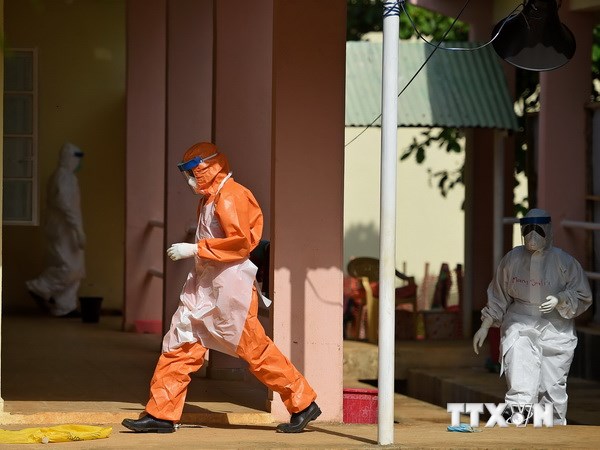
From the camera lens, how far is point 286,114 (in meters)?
9.66

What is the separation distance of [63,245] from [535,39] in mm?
7846

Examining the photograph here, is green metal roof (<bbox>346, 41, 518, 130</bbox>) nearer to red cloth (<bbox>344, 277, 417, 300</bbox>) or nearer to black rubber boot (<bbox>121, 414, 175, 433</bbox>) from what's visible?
red cloth (<bbox>344, 277, 417, 300</bbox>)

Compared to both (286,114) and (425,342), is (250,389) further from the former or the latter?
(425,342)

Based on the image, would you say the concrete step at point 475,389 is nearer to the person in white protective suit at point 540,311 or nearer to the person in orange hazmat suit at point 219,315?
the person in white protective suit at point 540,311

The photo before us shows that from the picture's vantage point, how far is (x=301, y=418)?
9133mm

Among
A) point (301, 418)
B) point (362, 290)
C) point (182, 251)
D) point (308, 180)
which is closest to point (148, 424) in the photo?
point (301, 418)

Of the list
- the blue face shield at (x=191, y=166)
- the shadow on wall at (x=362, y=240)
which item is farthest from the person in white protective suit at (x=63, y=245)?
the blue face shield at (x=191, y=166)

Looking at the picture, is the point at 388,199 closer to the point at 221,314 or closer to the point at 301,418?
the point at 221,314

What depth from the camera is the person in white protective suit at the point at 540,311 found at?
34.7 ft

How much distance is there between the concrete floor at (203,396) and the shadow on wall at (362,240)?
6.01 m

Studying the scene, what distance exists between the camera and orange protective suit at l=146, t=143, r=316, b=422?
898 cm

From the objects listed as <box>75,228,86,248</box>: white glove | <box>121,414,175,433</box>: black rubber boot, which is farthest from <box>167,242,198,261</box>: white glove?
<box>75,228,86,248</box>: white glove

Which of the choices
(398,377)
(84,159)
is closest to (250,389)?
(398,377)

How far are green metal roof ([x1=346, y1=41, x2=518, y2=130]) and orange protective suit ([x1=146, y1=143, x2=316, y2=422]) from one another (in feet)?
17.2
